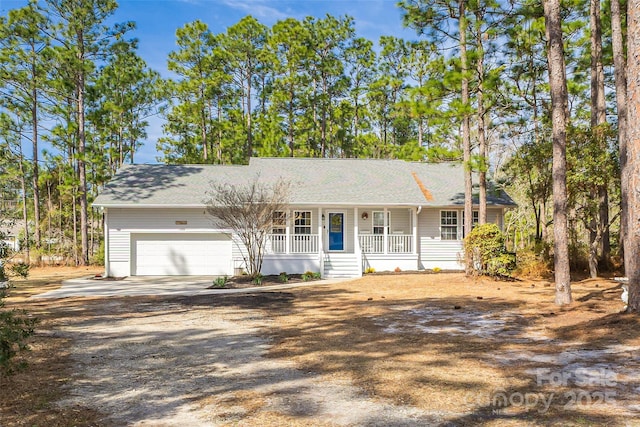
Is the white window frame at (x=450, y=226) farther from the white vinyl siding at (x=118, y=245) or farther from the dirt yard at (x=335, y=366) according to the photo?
the white vinyl siding at (x=118, y=245)

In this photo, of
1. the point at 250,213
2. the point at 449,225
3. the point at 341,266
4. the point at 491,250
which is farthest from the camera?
the point at 449,225

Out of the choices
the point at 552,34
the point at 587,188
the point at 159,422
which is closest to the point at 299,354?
the point at 159,422

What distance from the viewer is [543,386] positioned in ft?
15.5

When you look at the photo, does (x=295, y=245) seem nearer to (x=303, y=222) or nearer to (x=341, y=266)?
(x=303, y=222)

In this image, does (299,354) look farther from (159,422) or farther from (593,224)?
(593,224)

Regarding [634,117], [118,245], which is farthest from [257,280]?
[634,117]

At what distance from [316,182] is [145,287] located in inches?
348

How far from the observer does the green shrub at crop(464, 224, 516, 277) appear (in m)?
15.2

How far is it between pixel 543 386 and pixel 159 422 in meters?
3.93

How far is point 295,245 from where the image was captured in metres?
18.3

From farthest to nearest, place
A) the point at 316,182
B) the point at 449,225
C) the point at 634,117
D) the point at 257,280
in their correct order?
1. the point at 316,182
2. the point at 449,225
3. the point at 257,280
4. the point at 634,117

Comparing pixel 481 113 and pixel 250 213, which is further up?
pixel 481 113

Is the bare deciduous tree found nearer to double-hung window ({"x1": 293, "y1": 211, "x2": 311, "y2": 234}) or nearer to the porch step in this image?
double-hung window ({"x1": 293, "y1": 211, "x2": 311, "y2": 234})

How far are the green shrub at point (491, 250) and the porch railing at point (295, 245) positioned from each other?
6.19 meters
